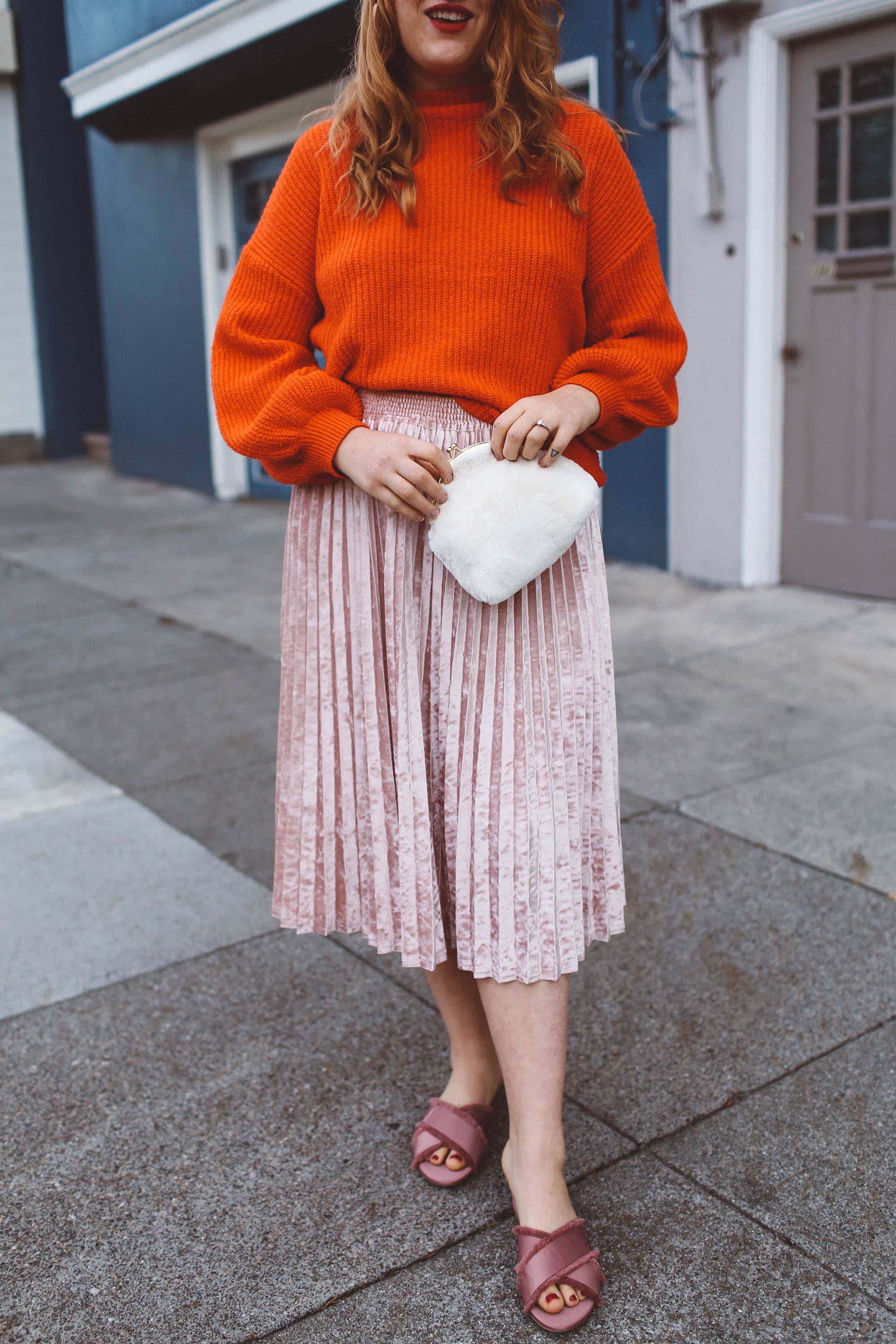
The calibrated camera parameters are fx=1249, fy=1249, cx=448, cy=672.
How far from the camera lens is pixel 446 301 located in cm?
181

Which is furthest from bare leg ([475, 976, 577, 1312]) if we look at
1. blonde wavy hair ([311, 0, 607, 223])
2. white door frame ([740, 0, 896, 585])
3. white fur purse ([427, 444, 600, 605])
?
white door frame ([740, 0, 896, 585])

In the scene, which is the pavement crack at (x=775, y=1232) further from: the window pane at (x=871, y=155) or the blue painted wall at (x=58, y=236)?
the blue painted wall at (x=58, y=236)

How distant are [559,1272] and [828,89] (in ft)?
17.3

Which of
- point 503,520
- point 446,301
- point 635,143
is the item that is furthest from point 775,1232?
point 635,143

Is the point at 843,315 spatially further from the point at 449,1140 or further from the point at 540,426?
the point at 449,1140

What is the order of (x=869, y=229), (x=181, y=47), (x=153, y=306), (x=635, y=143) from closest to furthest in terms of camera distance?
(x=869, y=229), (x=635, y=143), (x=181, y=47), (x=153, y=306)

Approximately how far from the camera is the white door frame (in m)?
5.43

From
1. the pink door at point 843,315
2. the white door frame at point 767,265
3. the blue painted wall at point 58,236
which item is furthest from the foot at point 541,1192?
the blue painted wall at point 58,236

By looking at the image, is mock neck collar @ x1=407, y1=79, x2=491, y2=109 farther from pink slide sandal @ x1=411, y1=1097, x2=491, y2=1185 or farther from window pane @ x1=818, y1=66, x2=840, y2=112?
window pane @ x1=818, y1=66, x2=840, y2=112

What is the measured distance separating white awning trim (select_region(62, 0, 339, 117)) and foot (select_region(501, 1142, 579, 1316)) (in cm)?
712

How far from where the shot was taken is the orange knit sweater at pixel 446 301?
180 cm

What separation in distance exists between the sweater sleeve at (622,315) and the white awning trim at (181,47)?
6.30 m

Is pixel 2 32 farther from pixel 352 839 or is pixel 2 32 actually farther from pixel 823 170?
pixel 352 839

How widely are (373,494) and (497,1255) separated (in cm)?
118
